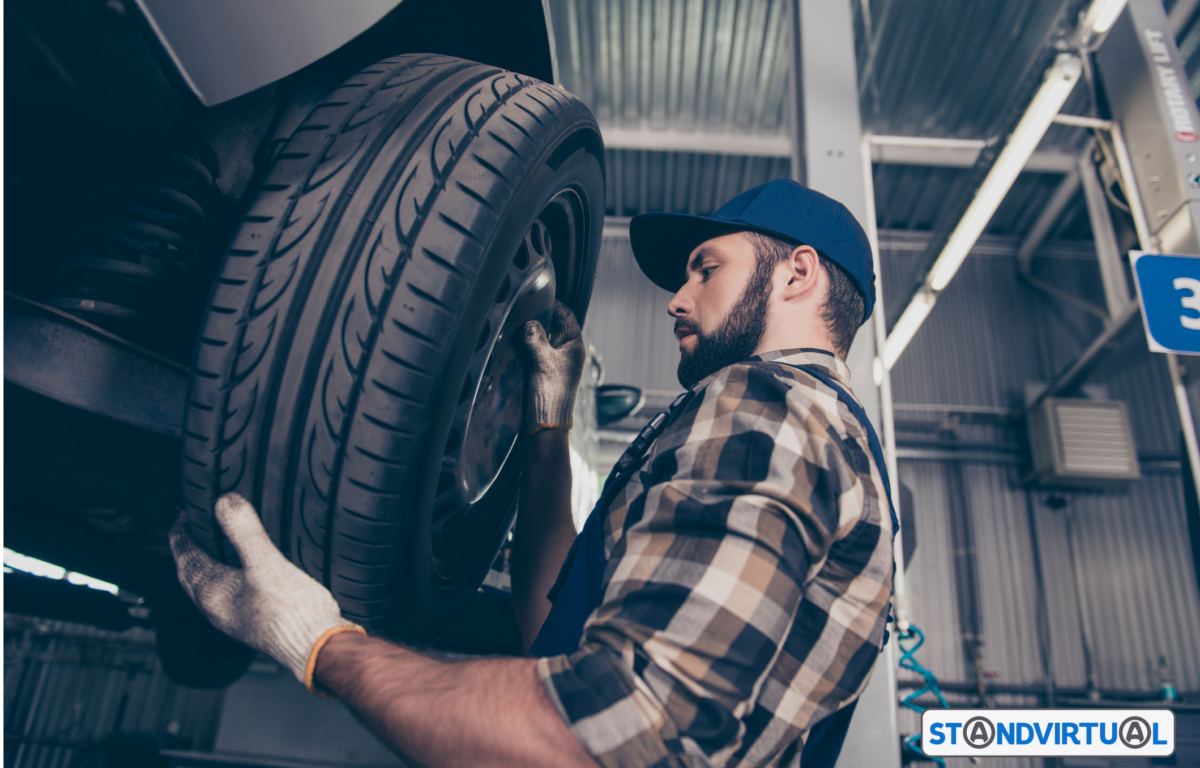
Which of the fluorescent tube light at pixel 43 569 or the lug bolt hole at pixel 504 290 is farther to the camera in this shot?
the fluorescent tube light at pixel 43 569

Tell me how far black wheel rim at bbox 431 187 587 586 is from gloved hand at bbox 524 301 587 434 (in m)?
0.02

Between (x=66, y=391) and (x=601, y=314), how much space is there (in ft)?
19.5

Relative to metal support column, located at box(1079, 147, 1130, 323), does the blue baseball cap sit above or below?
below

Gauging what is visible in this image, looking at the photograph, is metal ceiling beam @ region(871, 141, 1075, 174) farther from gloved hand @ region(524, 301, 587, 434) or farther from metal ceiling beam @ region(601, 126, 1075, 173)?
gloved hand @ region(524, 301, 587, 434)

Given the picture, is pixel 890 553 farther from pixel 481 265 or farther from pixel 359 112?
pixel 359 112

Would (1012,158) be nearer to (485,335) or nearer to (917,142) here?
(917,142)

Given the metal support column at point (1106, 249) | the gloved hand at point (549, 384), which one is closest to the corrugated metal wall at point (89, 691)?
the gloved hand at point (549, 384)

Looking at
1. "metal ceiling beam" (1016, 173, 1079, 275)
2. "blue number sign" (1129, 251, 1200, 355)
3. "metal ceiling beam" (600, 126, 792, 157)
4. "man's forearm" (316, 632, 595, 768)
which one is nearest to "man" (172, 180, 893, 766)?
"man's forearm" (316, 632, 595, 768)

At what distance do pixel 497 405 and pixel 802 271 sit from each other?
0.58m

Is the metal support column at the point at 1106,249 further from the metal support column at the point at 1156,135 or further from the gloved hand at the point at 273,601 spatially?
the gloved hand at the point at 273,601

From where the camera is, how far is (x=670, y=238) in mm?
1252

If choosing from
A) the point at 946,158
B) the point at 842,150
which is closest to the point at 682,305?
the point at 842,150

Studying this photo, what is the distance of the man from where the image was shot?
539mm

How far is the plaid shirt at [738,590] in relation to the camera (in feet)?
1.75
